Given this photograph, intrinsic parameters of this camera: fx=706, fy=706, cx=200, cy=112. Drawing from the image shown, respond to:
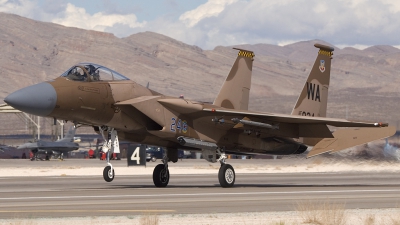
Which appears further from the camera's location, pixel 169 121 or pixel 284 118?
pixel 284 118

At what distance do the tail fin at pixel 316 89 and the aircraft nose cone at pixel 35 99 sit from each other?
997 cm

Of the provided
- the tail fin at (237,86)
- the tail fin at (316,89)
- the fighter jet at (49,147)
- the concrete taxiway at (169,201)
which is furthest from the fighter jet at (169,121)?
the fighter jet at (49,147)

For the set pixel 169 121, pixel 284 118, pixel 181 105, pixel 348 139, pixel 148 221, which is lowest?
pixel 148 221

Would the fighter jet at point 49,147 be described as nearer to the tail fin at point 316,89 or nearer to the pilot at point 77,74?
the tail fin at point 316,89

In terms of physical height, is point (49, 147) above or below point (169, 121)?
above

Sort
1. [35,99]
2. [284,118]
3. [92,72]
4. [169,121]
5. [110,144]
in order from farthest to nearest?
[284,118]
[169,121]
[110,144]
[92,72]
[35,99]

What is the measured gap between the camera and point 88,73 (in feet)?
63.1

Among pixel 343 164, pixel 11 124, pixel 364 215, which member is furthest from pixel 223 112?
pixel 11 124

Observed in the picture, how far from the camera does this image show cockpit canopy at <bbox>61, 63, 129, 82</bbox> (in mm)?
18969

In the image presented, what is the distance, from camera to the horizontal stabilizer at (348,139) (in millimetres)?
23250

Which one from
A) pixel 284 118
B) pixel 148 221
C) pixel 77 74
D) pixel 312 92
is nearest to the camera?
pixel 148 221

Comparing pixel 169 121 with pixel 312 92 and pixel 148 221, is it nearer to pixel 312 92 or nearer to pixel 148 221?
pixel 312 92

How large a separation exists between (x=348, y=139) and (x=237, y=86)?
4.46 metres

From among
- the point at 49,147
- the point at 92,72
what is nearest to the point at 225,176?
the point at 92,72
